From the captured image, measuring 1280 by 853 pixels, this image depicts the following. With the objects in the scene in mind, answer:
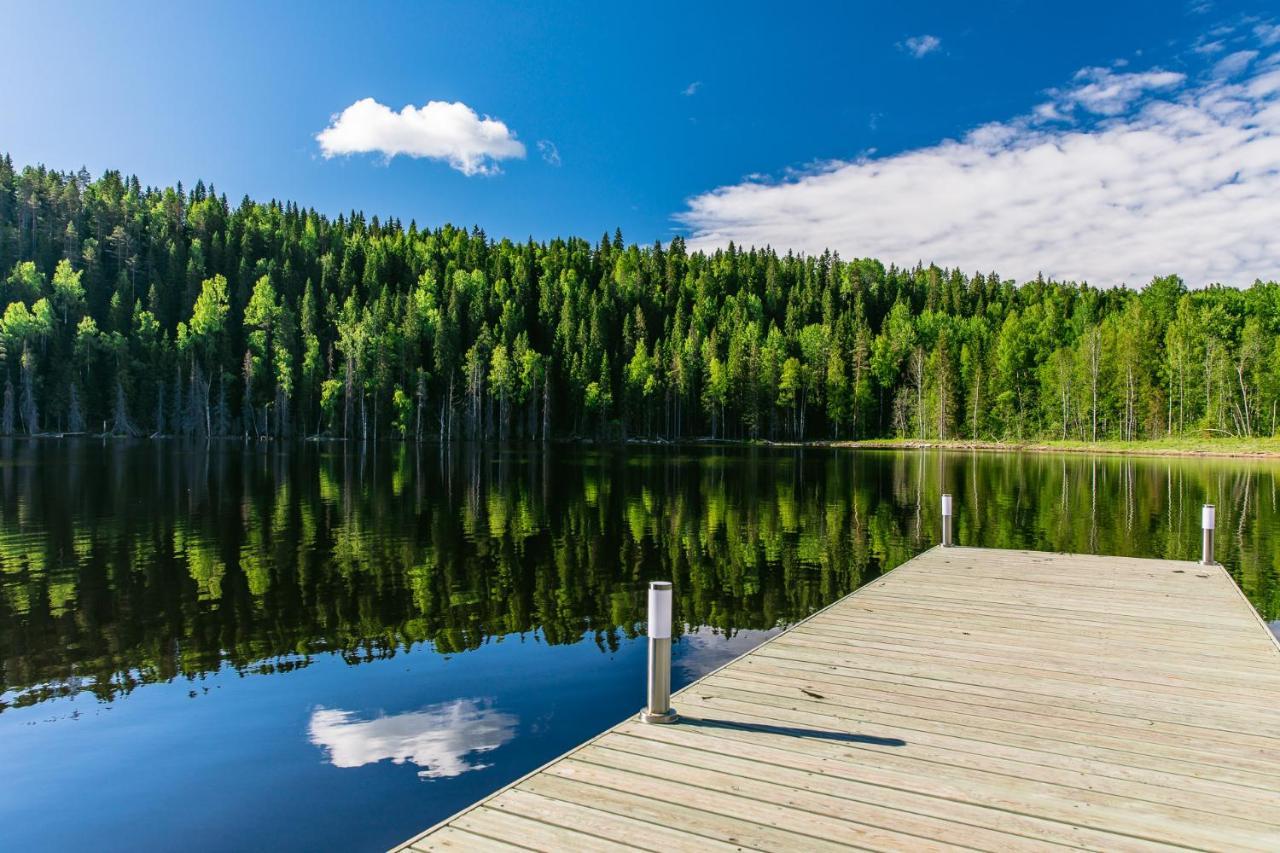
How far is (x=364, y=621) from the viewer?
562 inches

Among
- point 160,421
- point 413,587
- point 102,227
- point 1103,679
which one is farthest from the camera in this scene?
point 102,227

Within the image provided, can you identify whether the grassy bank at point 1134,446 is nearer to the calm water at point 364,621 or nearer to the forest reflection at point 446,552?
the forest reflection at point 446,552

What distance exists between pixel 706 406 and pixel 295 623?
10803cm

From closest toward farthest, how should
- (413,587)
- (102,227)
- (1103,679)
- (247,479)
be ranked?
(1103,679)
(413,587)
(247,479)
(102,227)

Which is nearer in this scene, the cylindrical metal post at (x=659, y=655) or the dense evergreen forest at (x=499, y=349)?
the cylindrical metal post at (x=659, y=655)

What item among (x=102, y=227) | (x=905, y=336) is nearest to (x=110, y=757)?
(x=905, y=336)

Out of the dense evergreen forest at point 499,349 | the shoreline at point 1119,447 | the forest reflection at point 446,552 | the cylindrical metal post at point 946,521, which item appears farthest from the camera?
the dense evergreen forest at point 499,349

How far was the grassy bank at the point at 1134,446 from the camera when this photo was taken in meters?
79.0

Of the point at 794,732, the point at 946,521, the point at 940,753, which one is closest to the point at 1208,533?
the point at 946,521

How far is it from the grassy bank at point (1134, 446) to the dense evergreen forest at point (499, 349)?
419 centimetres

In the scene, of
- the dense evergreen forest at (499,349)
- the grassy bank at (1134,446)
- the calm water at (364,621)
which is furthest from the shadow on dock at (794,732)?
the dense evergreen forest at (499,349)

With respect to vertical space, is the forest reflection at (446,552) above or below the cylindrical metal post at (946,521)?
below

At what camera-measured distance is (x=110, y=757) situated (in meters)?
8.73

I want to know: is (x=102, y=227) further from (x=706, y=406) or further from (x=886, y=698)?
(x=886, y=698)
